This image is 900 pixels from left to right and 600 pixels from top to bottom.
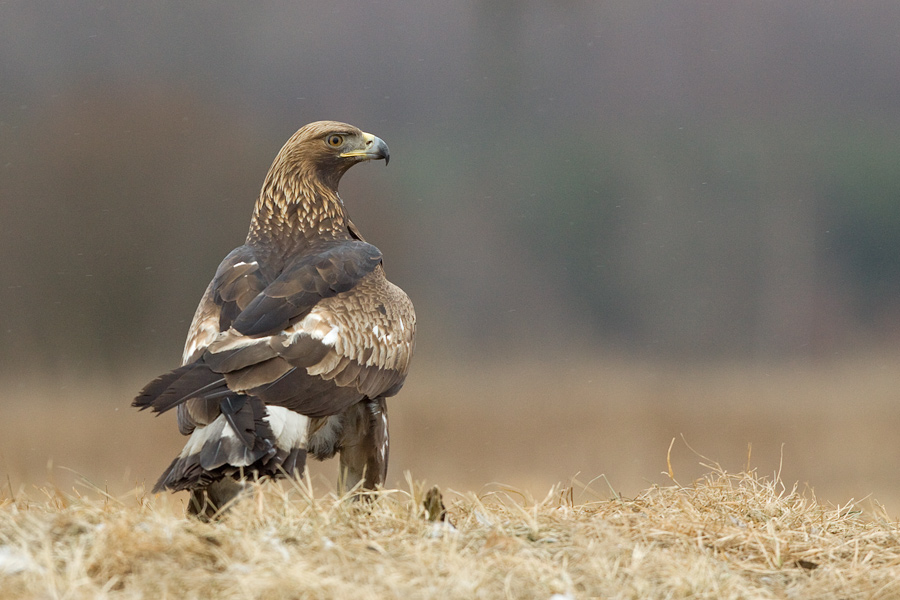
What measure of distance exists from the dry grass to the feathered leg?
0.73 metres

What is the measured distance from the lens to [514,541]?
2.80 metres

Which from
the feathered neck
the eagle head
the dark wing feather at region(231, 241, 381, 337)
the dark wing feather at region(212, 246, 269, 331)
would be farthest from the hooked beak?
the dark wing feather at region(212, 246, 269, 331)

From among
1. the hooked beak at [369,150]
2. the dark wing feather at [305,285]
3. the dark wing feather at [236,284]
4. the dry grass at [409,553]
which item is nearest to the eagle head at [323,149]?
the hooked beak at [369,150]

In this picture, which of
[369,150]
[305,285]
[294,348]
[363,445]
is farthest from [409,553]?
[369,150]

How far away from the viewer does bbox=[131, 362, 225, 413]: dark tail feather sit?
3.24 m

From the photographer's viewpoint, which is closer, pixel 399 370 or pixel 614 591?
pixel 614 591

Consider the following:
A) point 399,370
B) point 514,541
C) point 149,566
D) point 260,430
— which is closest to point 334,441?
point 399,370

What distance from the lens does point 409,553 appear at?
8.61 feet

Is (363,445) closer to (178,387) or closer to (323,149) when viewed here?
(178,387)

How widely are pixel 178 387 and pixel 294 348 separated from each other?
0.54 metres

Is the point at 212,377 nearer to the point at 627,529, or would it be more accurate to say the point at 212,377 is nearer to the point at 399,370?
the point at 399,370

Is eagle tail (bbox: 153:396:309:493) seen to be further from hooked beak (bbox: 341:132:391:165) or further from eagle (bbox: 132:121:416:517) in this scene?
hooked beak (bbox: 341:132:391:165)

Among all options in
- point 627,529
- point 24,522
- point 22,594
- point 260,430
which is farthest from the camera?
point 260,430

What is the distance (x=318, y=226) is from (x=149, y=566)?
100 inches
